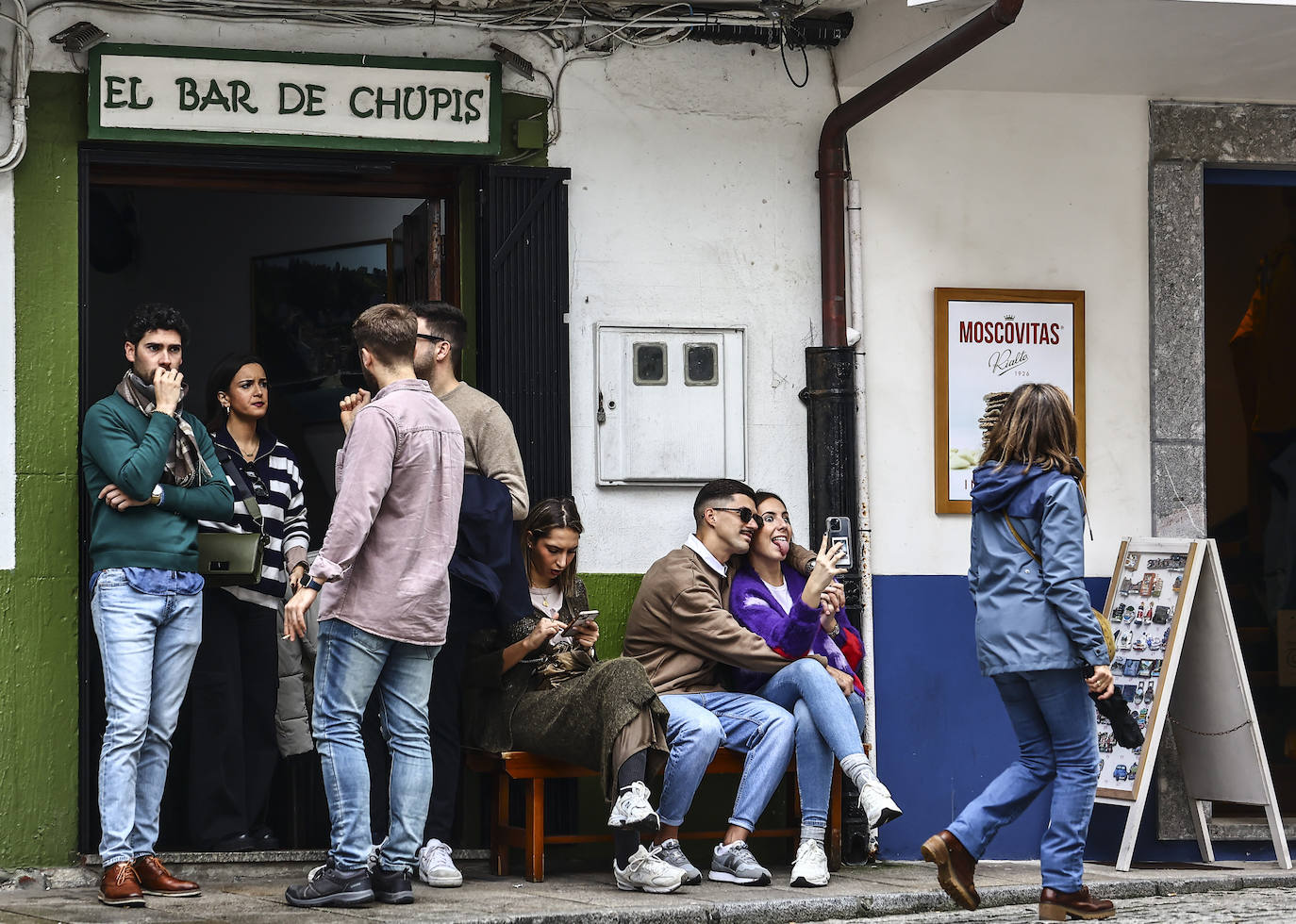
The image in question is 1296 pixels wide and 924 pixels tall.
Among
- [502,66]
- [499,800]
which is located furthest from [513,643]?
[502,66]

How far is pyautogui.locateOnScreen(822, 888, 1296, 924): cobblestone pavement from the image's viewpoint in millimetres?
6383

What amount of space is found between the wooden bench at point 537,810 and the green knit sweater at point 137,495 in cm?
150

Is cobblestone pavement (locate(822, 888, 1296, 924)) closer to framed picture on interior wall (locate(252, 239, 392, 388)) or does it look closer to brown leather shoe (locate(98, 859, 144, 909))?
brown leather shoe (locate(98, 859, 144, 909))

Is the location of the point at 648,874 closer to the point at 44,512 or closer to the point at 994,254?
the point at 44,512

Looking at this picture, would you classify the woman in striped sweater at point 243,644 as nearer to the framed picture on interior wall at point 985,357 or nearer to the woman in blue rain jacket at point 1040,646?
the woman in blue rain jacket at point 1040,646

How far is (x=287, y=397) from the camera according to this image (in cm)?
930

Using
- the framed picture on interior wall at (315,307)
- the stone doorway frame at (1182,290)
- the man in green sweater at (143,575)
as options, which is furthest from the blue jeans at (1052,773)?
the framed picture on interior wall at (315,307)

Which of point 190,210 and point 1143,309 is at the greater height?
point 190,210

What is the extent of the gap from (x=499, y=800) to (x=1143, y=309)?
380cm

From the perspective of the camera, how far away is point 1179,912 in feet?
21.8

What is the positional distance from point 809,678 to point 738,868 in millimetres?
799

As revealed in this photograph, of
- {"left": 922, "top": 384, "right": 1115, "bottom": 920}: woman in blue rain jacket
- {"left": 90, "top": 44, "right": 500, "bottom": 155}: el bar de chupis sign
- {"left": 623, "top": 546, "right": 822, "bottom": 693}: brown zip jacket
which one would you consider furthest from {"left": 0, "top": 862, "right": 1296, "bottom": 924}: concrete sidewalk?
{"left": 90, "top": 44, "right": 500, "bottom": 155}: el bar de chupis sign

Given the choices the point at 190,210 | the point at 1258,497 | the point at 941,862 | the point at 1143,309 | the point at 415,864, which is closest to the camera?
the point at 941,862

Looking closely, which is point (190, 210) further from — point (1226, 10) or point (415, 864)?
point (1226, 10)
